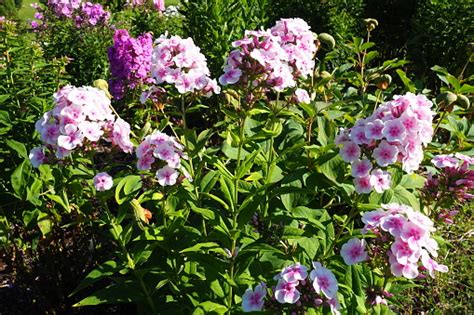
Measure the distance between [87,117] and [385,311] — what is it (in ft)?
4.88

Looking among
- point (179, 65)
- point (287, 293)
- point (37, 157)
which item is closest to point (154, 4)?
point (179, 65)

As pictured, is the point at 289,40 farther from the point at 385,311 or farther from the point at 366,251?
the point at 385,311

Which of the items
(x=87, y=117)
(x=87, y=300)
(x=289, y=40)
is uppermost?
(x=289, y=40)

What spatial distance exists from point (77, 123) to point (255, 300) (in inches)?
37.0

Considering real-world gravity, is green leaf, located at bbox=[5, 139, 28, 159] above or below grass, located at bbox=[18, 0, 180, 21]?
above

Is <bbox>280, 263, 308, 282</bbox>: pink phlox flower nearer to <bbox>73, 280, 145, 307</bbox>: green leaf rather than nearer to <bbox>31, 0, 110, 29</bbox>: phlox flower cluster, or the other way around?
<bbox>73, 280, 145, 307</bbox>: green leaf

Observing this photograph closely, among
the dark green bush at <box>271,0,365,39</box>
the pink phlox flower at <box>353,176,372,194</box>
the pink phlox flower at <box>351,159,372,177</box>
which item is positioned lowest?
the dark green bush at <box>271,0,365,39</box>

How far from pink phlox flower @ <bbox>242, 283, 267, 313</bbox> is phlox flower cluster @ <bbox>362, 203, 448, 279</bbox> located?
447 millimetres

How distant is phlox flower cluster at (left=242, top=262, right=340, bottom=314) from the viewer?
167 cm

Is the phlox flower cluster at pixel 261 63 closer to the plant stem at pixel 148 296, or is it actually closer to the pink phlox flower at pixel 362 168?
the pink phlox flower at pixel 362 168

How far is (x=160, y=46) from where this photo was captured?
2199mm

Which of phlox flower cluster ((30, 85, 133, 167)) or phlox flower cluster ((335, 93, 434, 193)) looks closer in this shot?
phlox flower cluster ((335, 93, 434, 193))

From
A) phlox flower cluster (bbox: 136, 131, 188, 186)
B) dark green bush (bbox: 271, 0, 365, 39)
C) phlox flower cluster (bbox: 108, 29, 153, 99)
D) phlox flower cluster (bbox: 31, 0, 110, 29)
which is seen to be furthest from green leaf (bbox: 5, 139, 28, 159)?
dark green bush (bbox: 271, 0, 365, 39)

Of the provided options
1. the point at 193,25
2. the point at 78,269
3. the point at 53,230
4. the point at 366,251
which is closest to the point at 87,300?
the point at 78,269
